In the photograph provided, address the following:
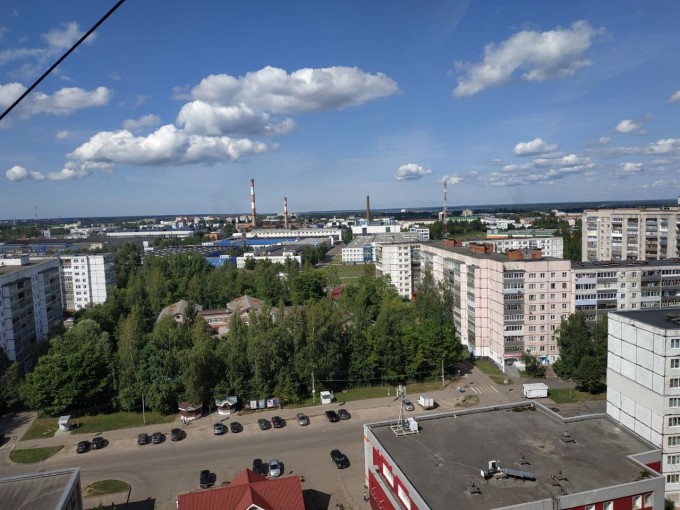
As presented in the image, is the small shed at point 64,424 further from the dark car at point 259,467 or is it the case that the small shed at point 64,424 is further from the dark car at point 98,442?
the dark car at point 259,467

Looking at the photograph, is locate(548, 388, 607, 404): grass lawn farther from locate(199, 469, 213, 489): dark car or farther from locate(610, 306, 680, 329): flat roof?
locate(199, 469, 213, 489): dark car

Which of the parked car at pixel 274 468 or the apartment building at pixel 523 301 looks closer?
the parked car at pixel 274 468

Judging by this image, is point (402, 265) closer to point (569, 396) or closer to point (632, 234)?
point (632, 234)

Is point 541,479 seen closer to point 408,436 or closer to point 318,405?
point 408,436

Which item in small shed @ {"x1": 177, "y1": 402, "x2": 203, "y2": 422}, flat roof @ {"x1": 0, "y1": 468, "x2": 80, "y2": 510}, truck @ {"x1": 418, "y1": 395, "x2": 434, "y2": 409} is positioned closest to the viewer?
flat roof @ {"x1": 0, "y1": 468, "x2": 80, "y2": 510}

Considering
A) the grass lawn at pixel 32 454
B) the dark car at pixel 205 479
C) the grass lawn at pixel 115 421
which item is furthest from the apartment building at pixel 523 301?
the grass lawn at pixel 32 454

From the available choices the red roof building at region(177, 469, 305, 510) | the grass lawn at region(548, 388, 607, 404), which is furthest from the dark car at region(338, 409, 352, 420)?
the grass lawn at region(548, 388, 607, 404)
